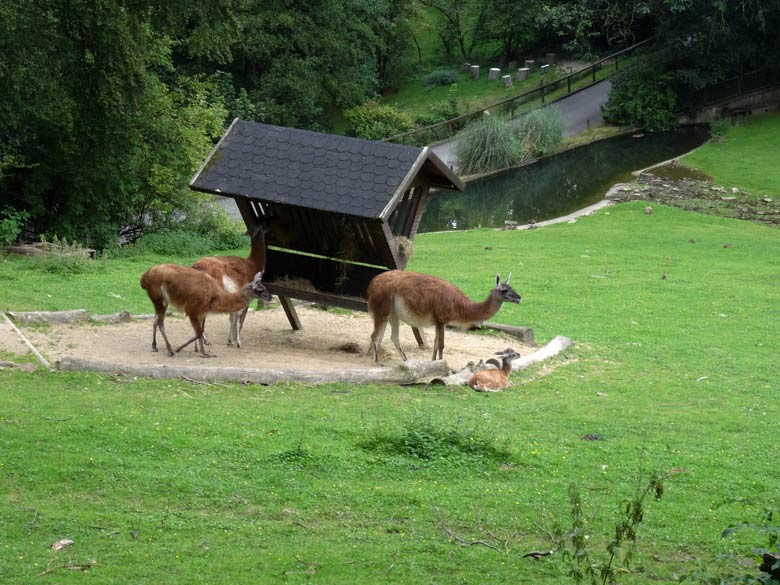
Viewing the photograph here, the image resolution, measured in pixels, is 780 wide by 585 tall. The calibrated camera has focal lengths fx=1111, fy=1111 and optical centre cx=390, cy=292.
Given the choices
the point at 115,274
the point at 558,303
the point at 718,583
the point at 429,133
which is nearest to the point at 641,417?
the point at 718,583

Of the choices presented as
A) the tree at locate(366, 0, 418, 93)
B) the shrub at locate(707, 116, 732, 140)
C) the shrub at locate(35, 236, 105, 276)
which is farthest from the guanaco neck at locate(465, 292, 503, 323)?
the tree at locate(366, 0, 418, 93)

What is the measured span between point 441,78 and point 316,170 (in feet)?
136

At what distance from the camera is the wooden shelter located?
13969mm

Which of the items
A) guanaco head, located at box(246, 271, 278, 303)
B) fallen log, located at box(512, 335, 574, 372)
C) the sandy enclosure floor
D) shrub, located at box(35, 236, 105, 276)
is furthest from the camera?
shrub, located at box(35, 236, 105, 276)

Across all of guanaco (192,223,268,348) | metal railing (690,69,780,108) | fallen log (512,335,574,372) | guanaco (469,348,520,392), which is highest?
metal railing (690,69,780,108)

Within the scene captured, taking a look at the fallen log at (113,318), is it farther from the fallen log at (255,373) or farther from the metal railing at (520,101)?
the metal railing at (520,101)

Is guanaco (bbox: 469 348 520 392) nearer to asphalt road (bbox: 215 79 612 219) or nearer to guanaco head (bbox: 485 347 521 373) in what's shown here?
guanaco head (bbox: 485 347 521 373)

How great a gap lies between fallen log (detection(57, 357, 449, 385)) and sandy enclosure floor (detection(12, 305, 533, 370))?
0.67 meters

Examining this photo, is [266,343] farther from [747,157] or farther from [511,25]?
[511,25]

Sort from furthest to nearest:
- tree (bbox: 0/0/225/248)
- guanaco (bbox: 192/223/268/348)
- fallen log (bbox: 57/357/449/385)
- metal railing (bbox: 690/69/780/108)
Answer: metal railing (bbox: 690/69/780/108) → tree (bbox: 0/0/225/248) → guanaco (bbox: 192/223/268/348) → fallen log (bbox: 57/357/449/385)

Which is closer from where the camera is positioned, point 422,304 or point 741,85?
point 422,304

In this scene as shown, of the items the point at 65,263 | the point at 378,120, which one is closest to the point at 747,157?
the point at 378,120

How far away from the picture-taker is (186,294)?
13.7 m

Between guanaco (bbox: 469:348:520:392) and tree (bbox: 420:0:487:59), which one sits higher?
tree (bbox: 420:0:487:59)
